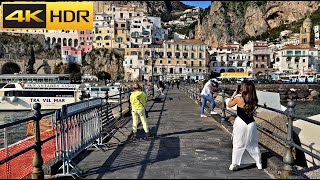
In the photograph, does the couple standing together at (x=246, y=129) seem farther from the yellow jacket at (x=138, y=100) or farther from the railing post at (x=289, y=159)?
the yellow jacket at (x=138, y=100)

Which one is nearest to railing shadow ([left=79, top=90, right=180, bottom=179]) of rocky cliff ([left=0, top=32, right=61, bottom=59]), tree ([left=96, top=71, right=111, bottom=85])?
tree ([left=96, top=71, right=111, bottom=85])

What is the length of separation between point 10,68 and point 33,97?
253ft

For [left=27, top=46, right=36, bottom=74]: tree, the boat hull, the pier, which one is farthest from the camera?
[left=27, top=46, right=36, bottom=74]: tree

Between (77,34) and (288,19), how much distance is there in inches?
3788

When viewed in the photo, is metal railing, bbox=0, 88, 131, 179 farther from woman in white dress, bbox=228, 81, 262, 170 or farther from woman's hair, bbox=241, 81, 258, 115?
woman's hair, bbox=241, 81, 258, 115

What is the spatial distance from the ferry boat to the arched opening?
73.2m

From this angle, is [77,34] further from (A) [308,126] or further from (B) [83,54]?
(A) [308,126]

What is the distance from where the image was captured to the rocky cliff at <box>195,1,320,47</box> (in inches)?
5797

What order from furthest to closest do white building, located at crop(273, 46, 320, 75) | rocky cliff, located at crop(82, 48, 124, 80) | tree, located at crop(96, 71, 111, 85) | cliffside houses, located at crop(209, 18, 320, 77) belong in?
rocky cliff, located at crop(82, 48, 124, 80), tree, located at crop(96, 71, 111, 85), cliffside houses, located at crop(209, 18, 320, 77), white building, located at crop(273, 46, 320, 75)

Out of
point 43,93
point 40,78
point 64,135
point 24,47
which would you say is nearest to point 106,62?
point 40,78

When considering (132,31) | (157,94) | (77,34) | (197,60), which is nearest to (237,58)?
(197,60)

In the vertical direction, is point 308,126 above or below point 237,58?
below

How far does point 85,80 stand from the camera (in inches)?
3691

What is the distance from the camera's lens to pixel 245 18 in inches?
6004
